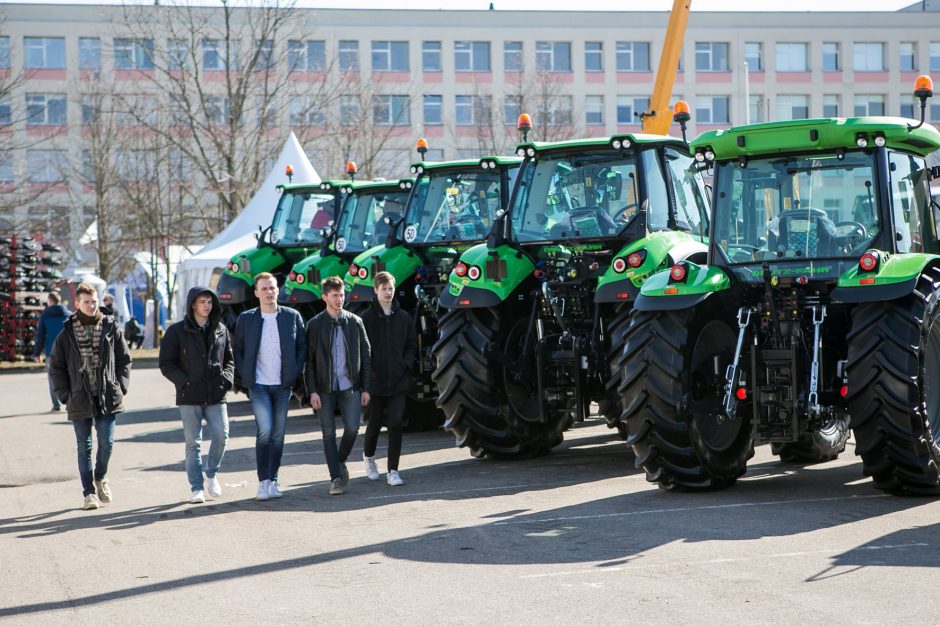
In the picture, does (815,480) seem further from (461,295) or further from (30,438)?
(30,438)

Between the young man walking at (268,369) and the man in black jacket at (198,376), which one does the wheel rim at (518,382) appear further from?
the man in black jacket at (198,376)

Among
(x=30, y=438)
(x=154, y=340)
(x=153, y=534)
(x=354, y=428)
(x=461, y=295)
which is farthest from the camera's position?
(x=154, y=340)

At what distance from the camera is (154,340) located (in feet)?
137

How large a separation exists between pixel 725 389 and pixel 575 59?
54396mm

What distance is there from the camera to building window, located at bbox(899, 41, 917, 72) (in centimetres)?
6344

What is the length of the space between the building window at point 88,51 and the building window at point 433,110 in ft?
49.5

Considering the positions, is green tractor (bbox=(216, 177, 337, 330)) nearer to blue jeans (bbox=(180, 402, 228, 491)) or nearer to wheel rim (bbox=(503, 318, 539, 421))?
wheel rim (bbox=(503, 318, 539, 421))

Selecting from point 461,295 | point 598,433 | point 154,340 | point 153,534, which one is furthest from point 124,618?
point 154,340

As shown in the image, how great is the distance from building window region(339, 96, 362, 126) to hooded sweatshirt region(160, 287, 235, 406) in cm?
3685

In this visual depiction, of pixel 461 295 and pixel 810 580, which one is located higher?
pixel 461 295

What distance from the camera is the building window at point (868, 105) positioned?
6362cm

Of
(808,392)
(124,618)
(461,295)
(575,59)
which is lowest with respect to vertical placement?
(124,618)

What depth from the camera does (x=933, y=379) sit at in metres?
9.82

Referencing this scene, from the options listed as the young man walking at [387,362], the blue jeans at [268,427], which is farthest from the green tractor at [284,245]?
the blue jeans at [268,427]
